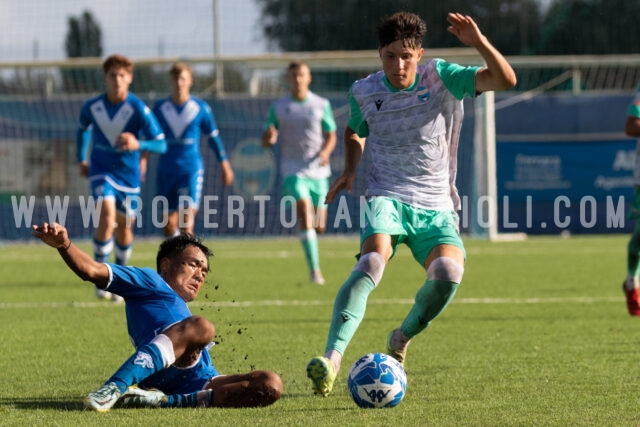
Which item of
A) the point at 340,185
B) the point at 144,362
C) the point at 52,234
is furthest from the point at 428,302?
the point at 52,234

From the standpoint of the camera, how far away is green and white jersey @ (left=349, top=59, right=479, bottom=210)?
5.77 m

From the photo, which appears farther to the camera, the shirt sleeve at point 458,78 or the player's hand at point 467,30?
the shirt sleeve at point 458,78

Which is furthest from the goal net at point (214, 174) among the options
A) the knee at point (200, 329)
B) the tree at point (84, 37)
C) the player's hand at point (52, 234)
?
the player's hand at point (52, 234)

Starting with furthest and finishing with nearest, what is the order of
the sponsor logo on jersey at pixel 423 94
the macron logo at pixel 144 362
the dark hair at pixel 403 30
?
1. the sponsor logo on jersey at pixel 423 94
2. the dark hair at pixel 403 30
3. the macron logo at pixel 144 362

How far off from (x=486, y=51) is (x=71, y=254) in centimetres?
204

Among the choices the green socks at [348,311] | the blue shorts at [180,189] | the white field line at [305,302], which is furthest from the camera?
the blue shorts at [180,189]

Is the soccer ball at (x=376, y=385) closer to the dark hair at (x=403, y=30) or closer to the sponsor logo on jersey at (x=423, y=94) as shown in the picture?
the sponsor logo on jersey at (x=423, y=94)

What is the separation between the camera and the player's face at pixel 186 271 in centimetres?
521

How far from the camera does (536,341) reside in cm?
750

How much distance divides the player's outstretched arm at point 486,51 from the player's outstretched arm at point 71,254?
1.90m

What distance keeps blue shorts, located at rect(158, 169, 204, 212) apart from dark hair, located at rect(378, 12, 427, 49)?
7.02 metres

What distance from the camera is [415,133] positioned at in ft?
19.0

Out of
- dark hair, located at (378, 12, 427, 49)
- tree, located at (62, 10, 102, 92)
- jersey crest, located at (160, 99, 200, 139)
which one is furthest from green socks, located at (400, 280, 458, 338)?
tree, located at (62, 10, 102, 92)

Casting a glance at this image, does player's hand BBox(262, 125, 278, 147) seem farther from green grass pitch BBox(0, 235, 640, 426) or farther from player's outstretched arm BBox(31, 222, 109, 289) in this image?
player's outstretched arm BBox(31, 222, 109, 289)
